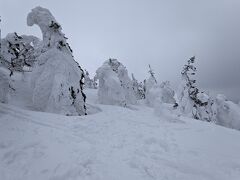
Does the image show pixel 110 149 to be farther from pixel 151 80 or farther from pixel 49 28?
pixel 151 80

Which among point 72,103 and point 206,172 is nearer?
point 206,172

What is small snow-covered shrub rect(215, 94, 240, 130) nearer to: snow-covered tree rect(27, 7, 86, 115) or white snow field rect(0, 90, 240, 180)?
white snow field rect(0, 90, 240, 180)

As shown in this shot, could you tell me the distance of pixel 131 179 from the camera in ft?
26.6

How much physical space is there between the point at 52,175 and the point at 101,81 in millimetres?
19852

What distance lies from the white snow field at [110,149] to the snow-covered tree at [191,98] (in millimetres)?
16031

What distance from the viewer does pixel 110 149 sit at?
1020cm

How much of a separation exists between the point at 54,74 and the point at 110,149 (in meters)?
9.09

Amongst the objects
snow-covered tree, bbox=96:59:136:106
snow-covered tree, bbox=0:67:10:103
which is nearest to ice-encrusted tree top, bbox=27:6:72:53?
snow-covered tree, bbox=0:67:10:103

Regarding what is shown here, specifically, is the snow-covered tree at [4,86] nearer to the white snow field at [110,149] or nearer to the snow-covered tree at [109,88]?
the white snow field at [110,149]

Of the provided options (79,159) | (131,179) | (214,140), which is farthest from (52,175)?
(214,140)

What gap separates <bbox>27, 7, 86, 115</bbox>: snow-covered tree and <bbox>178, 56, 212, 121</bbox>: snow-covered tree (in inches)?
595

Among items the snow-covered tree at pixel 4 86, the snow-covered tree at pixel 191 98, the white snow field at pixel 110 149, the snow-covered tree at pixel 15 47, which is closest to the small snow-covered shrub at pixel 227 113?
the snow-covered tree at pixel 191 98

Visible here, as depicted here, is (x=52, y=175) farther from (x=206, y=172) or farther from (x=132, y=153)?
(x=206, y=172)

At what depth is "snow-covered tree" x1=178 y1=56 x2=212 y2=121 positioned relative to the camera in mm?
30062
